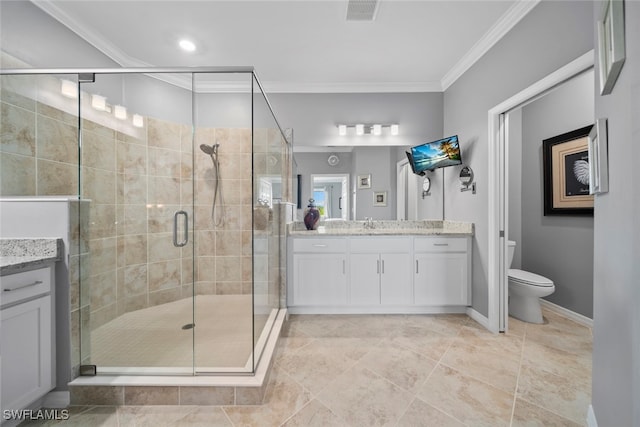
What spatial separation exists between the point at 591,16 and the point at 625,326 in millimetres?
1685

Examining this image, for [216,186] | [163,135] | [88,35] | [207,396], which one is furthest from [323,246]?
[88,35]

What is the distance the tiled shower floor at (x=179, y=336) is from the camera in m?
1.61

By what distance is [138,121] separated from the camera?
2.27 metres

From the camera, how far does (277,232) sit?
2367 mm

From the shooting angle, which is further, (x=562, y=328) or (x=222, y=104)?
(x=222, y=104)

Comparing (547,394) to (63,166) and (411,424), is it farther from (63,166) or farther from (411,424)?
(63,166)

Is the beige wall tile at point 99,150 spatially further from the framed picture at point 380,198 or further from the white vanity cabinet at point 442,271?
the white vanity cabinet at point 442,271

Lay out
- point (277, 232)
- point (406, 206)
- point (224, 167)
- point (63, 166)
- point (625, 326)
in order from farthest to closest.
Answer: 1. point (406, 206)
2. point (277, 232)
3. point (224, 167)
4. point (63, 166)
5. point (625, 326)

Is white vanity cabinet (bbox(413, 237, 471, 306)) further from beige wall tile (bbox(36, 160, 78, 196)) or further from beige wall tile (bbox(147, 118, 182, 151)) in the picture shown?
beige wall tile (bbox(36, 160, 78, 196))

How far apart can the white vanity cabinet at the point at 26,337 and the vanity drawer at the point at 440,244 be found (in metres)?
2.72

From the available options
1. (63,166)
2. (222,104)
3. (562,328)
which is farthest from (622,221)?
(63,166)

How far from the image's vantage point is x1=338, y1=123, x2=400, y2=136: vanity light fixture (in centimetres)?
303

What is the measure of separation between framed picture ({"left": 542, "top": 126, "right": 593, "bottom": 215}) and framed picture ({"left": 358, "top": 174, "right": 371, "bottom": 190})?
1.94 metres

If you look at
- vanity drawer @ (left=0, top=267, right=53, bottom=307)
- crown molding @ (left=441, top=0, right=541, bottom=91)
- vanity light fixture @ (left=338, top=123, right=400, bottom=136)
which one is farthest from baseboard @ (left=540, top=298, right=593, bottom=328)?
vanity drawer @ (left=0, top=267, right=53, bottom=307)
